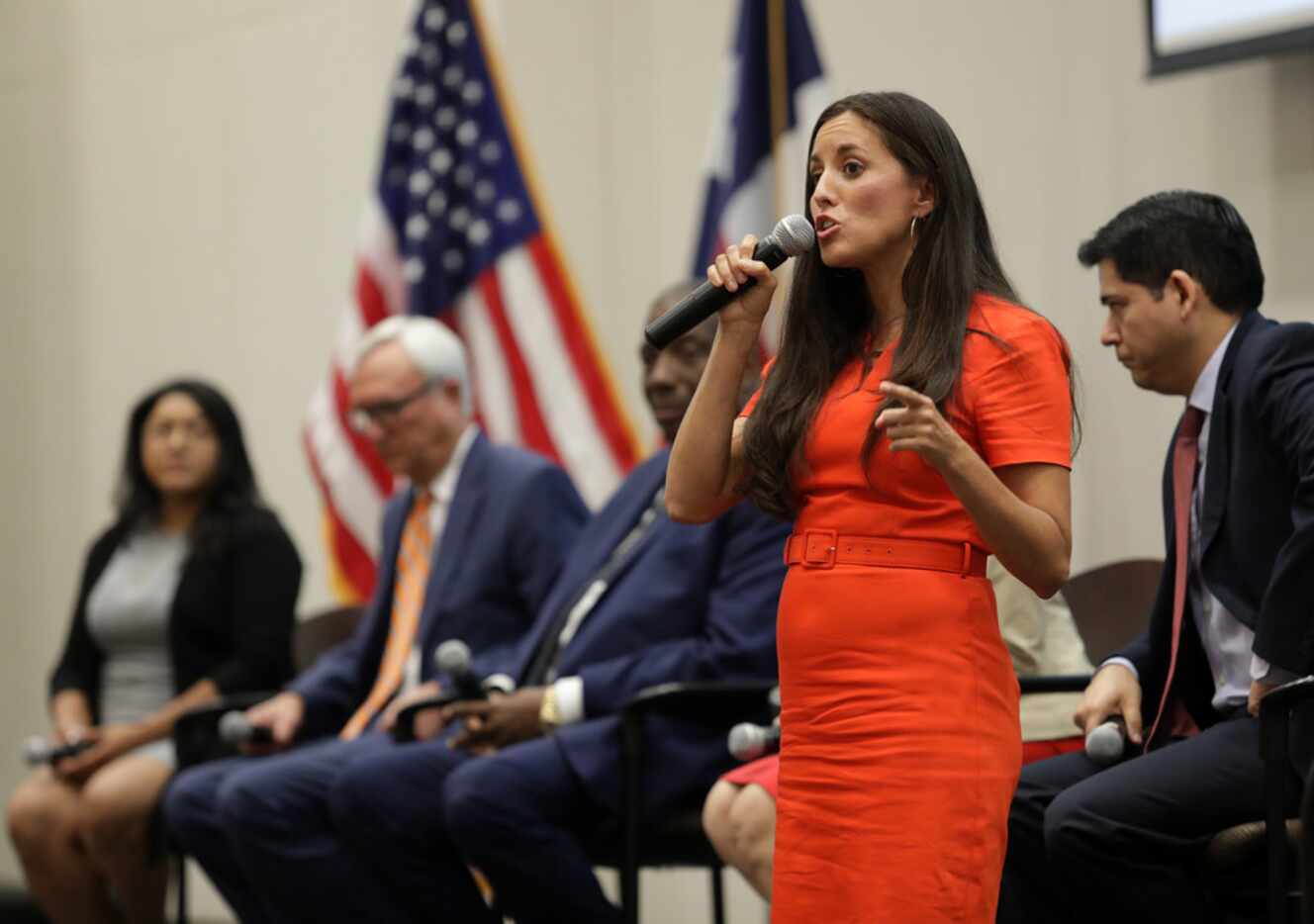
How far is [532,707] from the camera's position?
372cm

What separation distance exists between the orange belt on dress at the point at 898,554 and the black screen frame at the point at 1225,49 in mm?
2072

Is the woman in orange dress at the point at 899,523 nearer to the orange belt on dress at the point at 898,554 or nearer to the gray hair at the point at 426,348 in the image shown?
the orange belt on dress at the point at 898,554

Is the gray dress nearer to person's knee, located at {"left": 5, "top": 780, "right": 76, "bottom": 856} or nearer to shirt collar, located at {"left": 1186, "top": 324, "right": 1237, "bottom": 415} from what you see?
person's knee, located at {"left": 5, "top": 780, "right": 76, "bottom": 856}

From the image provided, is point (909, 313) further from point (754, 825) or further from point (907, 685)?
point (754, 825)

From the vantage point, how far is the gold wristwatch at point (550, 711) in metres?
3.68

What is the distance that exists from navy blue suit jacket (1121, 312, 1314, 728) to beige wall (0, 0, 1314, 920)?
1.21 metres

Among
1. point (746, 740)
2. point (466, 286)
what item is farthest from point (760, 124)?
point (746, 740)

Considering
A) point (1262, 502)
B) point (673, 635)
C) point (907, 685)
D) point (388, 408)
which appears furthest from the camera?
point (388, 408)

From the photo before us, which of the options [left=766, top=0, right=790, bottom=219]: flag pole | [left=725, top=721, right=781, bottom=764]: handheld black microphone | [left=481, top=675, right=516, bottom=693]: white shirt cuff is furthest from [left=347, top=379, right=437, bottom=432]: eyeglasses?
[left=725, top=721, right=781, bottom=764]: handheld black microphone

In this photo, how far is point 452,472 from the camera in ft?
14.6

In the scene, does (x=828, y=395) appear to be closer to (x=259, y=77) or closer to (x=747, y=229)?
(x=747, y=229)

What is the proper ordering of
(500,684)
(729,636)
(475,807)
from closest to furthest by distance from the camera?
(475,807)
(729,636)
(500,684)

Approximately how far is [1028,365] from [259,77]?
4998 mm

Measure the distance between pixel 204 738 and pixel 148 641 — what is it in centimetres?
54
